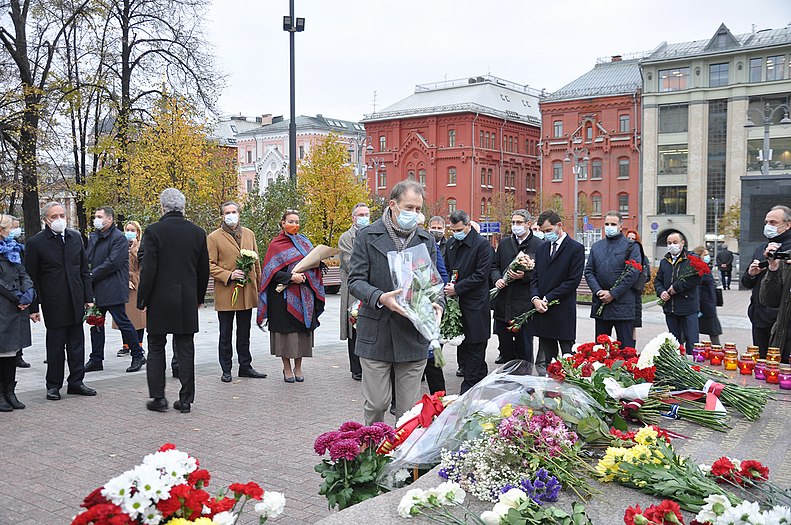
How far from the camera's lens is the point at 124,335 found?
10391 millimetres

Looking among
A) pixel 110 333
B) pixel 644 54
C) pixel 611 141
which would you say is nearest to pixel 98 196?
pixel 110 333

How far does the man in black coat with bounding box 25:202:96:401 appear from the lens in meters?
8.10

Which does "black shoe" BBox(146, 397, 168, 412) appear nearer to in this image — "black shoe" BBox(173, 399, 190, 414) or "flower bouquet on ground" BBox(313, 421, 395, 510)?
"black shoe" BBox(173, 399, 190, 414)

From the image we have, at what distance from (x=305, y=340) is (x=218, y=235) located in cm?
182

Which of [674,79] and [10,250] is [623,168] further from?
[10,250]

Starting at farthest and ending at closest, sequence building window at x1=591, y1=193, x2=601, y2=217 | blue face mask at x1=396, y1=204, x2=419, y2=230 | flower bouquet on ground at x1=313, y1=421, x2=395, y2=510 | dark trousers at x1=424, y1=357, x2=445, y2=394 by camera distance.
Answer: building window at x1=591, y1=193, x2=601, y2=217 → dark trousers at x1=424, y1=357, x2=445, y2=394 → blue face mask at x1=396, y1=204, x2=419, y2=230 → flower bouquet on ground at x1=313, y1=421, x2=395, y2=510

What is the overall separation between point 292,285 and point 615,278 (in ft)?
13.3

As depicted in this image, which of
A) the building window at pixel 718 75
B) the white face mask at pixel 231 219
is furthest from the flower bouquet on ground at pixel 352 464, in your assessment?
the building window at pixel 718 75

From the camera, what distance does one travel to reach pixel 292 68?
766 inches

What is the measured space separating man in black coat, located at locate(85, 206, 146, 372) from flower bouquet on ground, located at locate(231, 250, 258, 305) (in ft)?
6.05

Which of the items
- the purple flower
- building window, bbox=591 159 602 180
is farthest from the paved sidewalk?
building window, bbox=591 159 602 180

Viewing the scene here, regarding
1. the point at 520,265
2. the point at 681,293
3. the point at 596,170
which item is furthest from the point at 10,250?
the point at 596,170

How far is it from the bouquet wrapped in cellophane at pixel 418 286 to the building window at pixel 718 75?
6475 cm

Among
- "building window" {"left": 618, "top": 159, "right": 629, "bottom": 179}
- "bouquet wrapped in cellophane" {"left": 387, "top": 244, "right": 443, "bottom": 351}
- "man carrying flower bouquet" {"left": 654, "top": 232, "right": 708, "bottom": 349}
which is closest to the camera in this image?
"bouquet wrapped in cellophane" {"left": 387, "top": 244, "right": 443, "bottom": 351}
